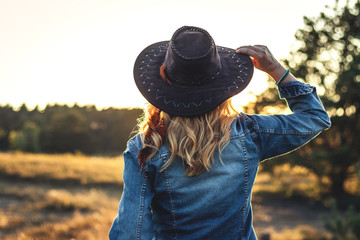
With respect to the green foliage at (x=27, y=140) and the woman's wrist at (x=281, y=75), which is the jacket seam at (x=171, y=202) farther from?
the green foliage at (x=27, y=140)

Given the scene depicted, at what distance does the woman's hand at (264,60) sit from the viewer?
1492 mm

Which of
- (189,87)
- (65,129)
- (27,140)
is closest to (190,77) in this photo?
(189,87)

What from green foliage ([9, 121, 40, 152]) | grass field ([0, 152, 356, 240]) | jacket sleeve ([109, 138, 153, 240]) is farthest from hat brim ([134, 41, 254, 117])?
green foliage ([9, 121, 40, 152])

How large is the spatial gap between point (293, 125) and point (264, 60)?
0.32 meters

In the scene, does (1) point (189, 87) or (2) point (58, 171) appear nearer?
(1) point (189, 87)

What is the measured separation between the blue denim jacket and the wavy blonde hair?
37 millimetres

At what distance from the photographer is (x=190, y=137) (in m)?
1.31

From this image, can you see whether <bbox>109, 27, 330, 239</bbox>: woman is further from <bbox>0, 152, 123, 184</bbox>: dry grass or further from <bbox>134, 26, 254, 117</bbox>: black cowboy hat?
<bbox>0, 152, 123, 184</bbox>: dry grass

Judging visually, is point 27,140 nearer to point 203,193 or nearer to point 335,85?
point 335,85

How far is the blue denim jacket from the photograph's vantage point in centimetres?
128

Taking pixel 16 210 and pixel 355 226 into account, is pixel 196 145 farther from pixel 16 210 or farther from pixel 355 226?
pixel 16 210

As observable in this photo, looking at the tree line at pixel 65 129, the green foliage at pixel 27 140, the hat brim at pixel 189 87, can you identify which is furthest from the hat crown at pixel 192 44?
the green foliage at pixel 27 140

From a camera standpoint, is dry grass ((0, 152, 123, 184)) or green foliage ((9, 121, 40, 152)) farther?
green foliage ((9, 121, 40, 152))

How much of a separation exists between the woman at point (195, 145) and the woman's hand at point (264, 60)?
0.05 metres
